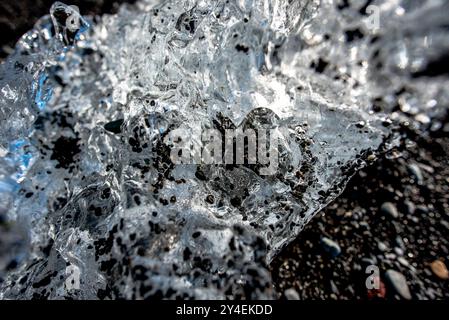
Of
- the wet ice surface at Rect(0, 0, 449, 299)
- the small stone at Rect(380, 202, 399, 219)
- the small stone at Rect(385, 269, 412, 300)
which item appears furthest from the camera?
the small stone at Rect(380, 202, 399, 219)

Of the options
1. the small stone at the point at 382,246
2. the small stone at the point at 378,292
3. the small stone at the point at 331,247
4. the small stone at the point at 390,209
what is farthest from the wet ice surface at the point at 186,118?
the small stone at the point at 378,292

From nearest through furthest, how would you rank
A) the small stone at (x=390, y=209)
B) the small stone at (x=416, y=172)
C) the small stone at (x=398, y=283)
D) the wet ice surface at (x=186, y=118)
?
the small stone at (x=398, y=283), the wet ice surface at (x=186, y=118), the small stone at (x=390, y=209), the small stone at (x=416, y=172)

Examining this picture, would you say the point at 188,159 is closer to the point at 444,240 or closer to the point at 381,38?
the point at 381,38

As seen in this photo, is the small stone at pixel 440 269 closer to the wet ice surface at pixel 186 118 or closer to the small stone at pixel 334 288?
the small stone at pixel 334 288

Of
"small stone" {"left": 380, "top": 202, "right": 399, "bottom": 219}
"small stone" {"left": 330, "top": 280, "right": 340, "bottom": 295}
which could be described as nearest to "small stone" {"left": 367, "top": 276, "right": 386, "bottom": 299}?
"small stone" {"left": 330, "top": 280, "right": 340, "bottom": 295}

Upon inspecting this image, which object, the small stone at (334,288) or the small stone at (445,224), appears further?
the small stone at (445,224)

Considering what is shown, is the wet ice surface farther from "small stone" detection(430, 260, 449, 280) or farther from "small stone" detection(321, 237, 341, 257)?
"small stone" detection(430, 260, 449, 280)

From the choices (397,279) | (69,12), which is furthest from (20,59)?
(397,279)
